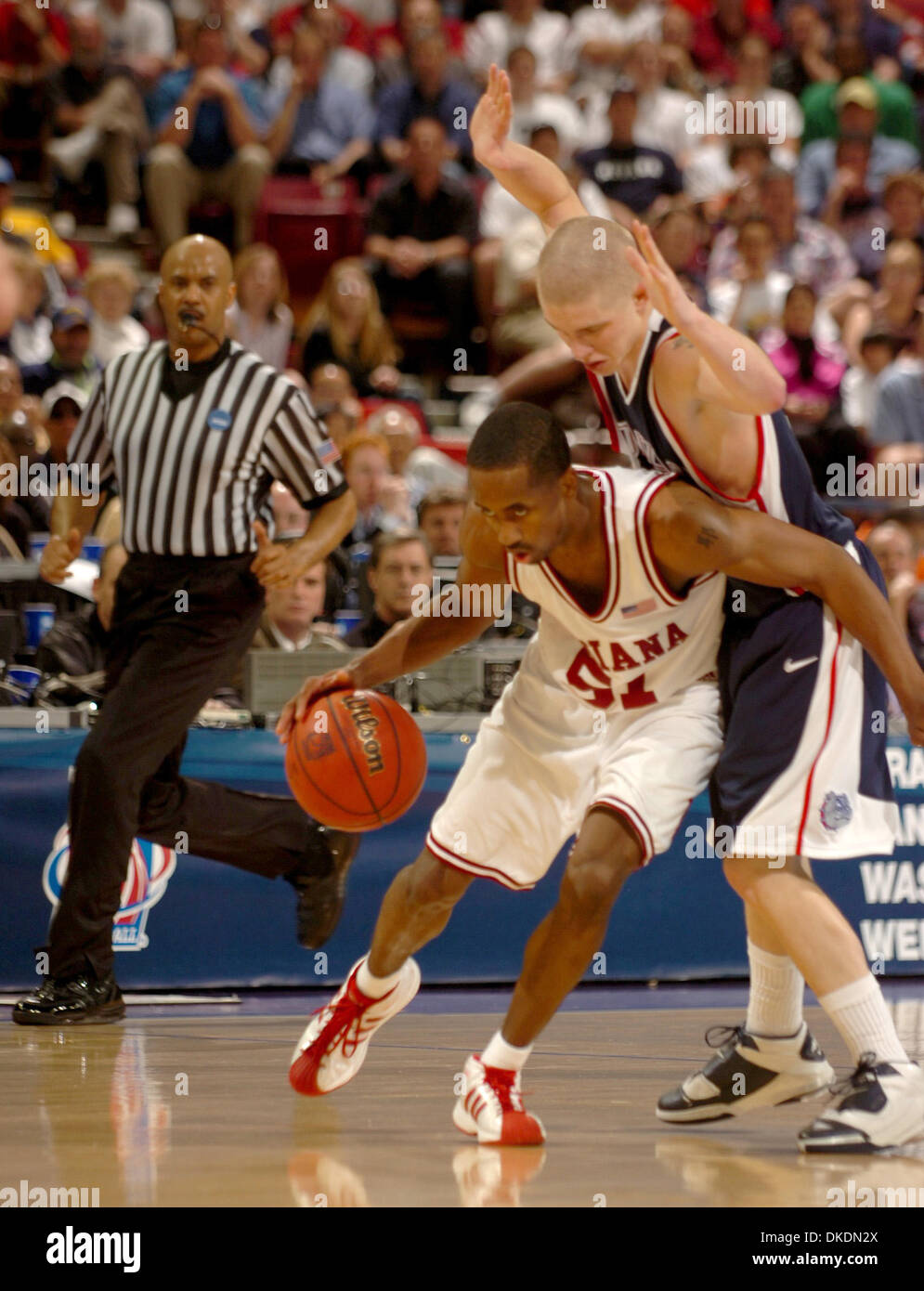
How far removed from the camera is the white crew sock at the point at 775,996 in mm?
3738

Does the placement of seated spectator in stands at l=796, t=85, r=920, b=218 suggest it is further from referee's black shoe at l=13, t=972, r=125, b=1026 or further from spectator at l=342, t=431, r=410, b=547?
referee's black shoe at l=13, t=972, r=125, b=1026

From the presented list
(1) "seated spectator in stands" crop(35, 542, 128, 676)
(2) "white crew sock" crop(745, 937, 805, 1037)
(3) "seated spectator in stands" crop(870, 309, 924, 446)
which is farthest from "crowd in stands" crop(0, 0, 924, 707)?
(2) "white crew sock" crop(745, 937, 805, 1037)

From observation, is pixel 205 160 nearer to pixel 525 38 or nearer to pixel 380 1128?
pixel 525 38

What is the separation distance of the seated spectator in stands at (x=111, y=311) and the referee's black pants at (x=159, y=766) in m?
4.14

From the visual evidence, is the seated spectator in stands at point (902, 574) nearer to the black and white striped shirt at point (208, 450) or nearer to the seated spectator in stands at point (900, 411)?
the seated spectator in stands at point (900, 411)

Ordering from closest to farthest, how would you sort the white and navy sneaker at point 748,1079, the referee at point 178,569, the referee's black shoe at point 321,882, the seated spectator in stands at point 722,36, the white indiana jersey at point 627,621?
the white indiana jersey at point 627,621 → the white and navy sneaker at point 748,1079 → the referee at point 178,569 → the referee's black shoe at point 321,882 → the seated spectator in stands at point 722,36

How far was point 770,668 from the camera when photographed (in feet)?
11.4

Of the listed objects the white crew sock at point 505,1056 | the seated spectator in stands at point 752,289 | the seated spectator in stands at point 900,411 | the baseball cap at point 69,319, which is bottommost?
the white crew sock at point 505,1056

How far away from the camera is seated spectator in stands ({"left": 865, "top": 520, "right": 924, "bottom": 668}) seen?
270 inches

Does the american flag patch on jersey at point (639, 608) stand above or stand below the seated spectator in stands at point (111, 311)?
below

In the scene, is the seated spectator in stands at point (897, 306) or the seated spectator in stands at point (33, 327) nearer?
the seated spectator in stands at point (33, 327)

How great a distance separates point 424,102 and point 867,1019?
29.9 feet

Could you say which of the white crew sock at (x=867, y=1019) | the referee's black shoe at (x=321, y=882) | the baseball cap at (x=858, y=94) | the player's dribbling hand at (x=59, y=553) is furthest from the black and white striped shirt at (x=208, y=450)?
the baseball cap at (x=858, y=94)
